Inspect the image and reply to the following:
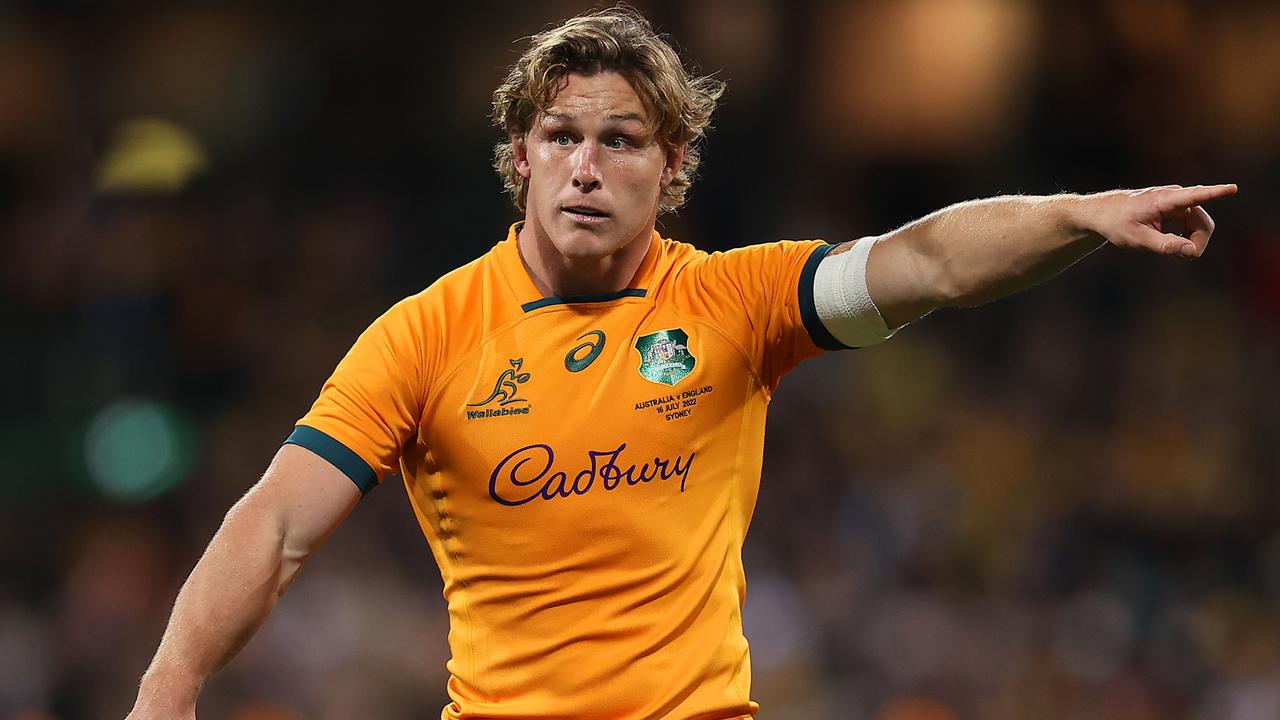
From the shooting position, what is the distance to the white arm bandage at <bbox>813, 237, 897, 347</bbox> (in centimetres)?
381

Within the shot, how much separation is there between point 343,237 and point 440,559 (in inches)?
324

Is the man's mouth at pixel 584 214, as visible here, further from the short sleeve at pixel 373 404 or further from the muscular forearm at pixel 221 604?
the muscular forearm at pixel 221 604

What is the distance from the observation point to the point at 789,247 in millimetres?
4031

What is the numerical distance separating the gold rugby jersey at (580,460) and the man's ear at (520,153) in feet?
1.14

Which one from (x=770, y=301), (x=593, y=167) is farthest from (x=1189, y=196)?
(x=593, y=167)

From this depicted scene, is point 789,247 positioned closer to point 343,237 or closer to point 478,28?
point 343,237

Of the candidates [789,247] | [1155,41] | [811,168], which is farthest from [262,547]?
[1155,41]

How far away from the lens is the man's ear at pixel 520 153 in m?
4.14

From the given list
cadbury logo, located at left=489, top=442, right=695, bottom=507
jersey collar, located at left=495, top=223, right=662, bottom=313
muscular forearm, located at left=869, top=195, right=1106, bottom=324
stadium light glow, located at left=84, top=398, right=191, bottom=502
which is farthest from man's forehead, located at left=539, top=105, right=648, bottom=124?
stadium light glow, located at left=84, top=398, right=191, bottom=502

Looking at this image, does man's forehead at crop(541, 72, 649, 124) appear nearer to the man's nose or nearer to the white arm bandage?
the man's nose

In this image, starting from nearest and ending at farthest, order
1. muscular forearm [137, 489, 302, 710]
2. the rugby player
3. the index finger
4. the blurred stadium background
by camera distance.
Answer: the index finger, muscular forearm [137, 489, 302, 710], the rugby player, the blurred stadium background

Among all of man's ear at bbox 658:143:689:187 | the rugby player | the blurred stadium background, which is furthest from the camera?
the blurred stadium background

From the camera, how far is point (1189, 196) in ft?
11.1

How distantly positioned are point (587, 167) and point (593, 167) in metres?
0.02
